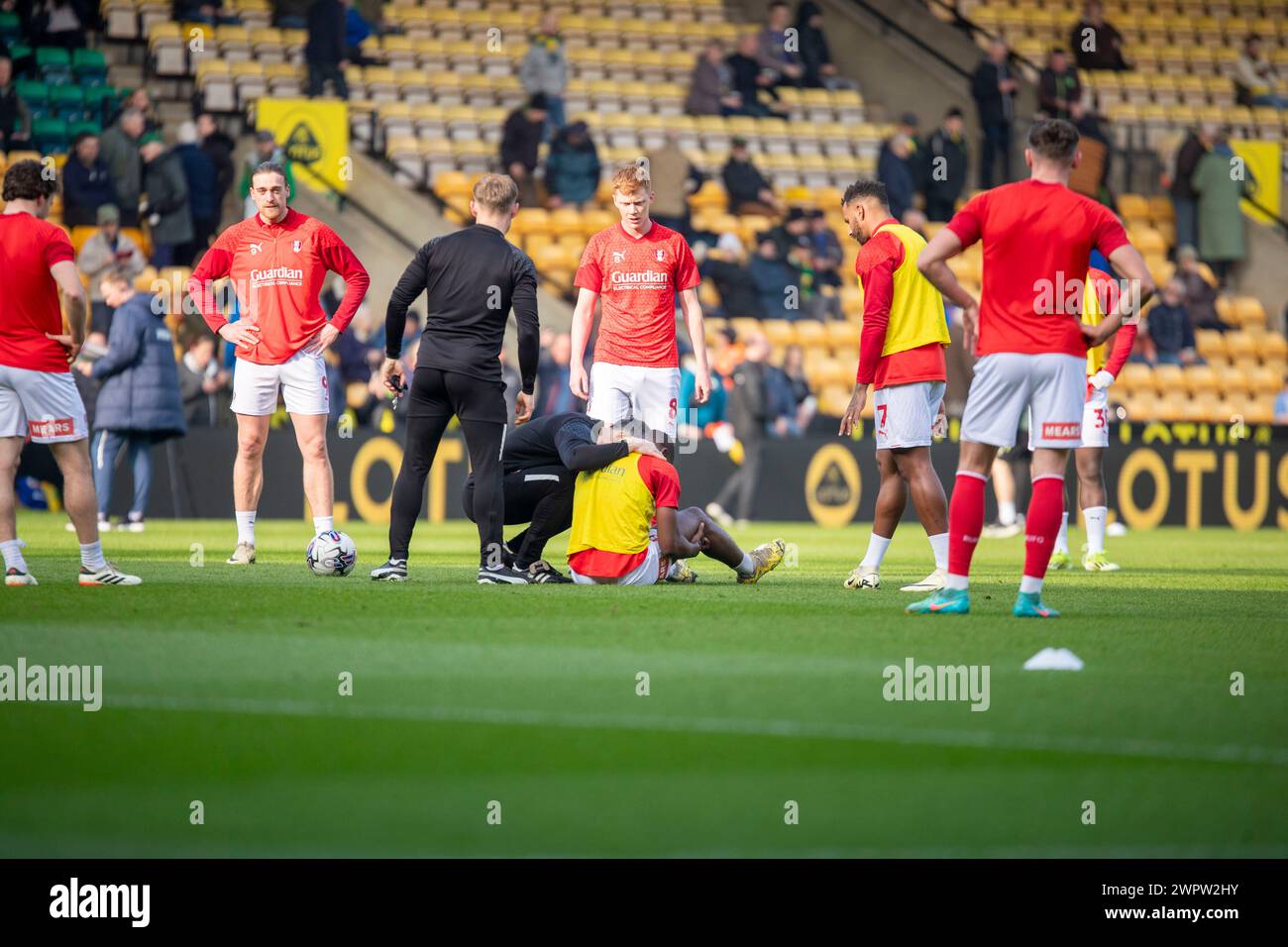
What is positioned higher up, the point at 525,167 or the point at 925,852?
the point at 525,167

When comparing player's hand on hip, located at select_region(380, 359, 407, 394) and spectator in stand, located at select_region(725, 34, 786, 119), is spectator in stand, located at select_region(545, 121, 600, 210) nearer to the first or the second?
spectator in stand, located at select_region(725, 34, 786, 119)

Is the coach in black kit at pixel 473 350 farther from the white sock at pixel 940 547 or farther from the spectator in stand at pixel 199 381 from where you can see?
the spectator in stand at pixel 199 381

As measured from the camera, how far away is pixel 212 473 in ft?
63.6

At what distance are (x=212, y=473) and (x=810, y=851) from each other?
51.5 feet

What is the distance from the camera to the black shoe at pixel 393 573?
10273 mm

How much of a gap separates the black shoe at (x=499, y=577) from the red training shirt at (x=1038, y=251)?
3.11 metres

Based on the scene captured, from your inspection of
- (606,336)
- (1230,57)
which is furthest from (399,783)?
(1230,57)

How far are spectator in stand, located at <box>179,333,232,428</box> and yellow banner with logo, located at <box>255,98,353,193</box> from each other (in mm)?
3559

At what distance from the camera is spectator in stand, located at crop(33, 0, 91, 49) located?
22938mm

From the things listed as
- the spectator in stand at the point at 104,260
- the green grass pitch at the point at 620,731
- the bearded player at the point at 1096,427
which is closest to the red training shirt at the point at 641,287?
the green grass pitch at the point at 620,731

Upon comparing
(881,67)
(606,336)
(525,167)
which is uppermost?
(881,67)

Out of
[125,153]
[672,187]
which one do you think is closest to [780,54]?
[672,187]

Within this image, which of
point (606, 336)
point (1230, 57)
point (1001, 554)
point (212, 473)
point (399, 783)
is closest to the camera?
point (399, 783)

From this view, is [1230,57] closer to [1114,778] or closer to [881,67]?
[881,67]
